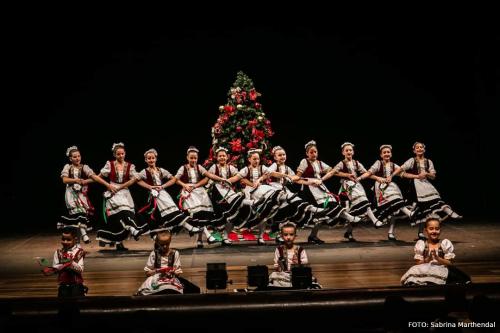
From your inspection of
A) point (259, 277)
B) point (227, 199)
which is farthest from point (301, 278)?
point (227, 199)

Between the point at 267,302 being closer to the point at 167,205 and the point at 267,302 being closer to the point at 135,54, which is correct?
the point at 167,205

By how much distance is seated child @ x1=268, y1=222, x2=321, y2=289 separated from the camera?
533cm

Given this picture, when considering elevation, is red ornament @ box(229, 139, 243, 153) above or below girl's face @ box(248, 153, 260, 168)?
above

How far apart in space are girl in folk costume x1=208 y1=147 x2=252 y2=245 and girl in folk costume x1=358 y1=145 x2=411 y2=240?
64.5 inches

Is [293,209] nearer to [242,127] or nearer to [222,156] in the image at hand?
[222,156]

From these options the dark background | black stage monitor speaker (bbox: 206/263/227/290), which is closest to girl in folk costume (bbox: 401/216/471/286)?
black stage monitor speaker (bbox: 206/263/227/290)

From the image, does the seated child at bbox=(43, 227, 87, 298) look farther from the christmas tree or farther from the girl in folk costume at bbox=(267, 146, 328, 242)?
the christmas tree

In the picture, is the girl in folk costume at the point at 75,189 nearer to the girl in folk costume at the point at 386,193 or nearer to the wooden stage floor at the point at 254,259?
the wooden stage floor at the point at 254,259

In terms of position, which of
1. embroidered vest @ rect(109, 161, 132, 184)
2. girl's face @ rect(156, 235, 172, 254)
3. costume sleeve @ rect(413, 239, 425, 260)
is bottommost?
costume sleeve @ rect(413, 239, 425, 260)

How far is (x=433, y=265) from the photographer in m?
5.07

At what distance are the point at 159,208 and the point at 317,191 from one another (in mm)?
2101

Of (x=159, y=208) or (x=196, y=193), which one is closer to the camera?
(x=159, y=208)

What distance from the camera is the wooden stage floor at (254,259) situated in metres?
6.53

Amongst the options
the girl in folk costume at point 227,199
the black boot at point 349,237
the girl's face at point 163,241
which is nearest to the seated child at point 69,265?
the girl's face at point 163,241
